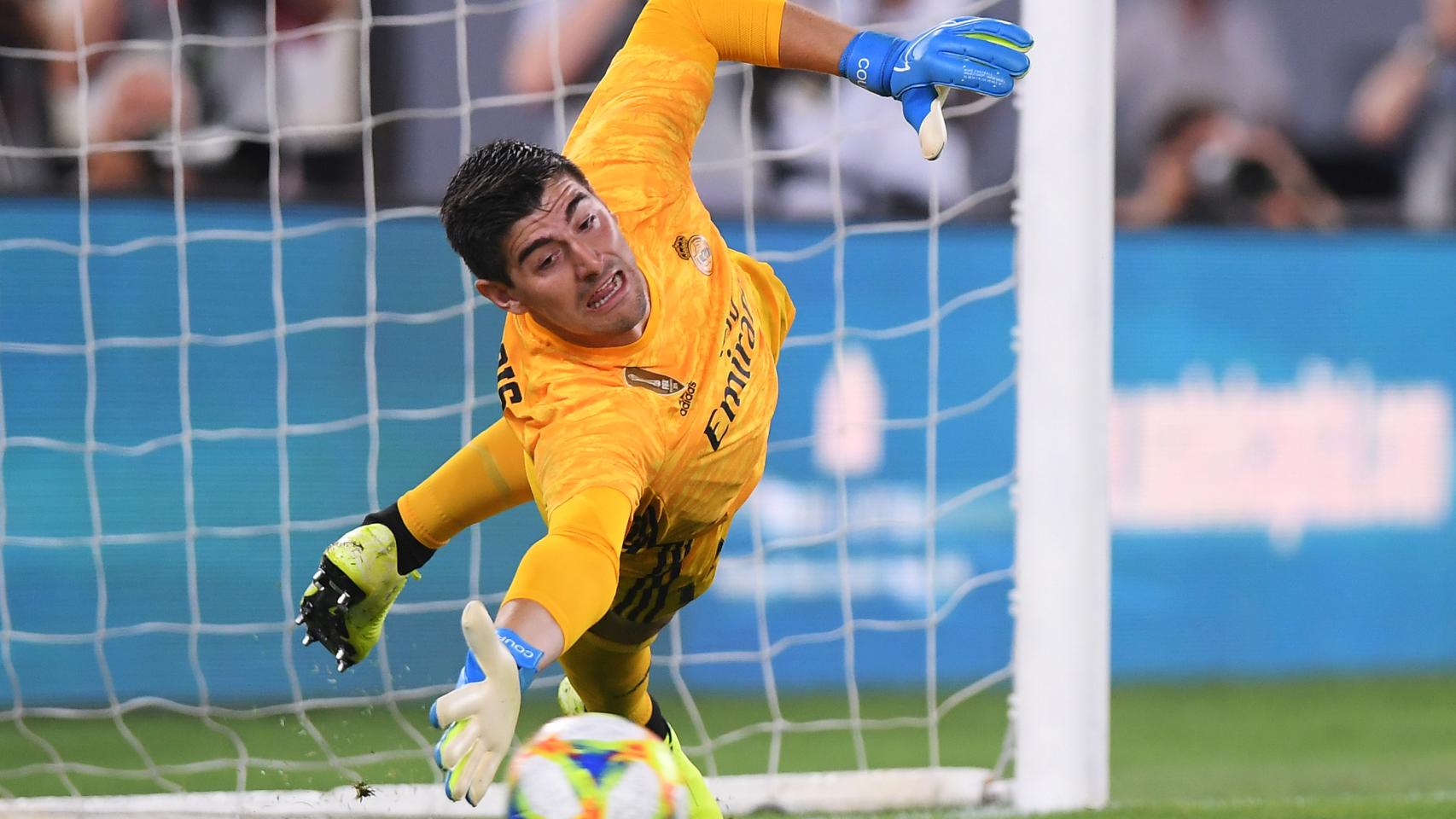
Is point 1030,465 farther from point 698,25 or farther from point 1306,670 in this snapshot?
point 1306,670

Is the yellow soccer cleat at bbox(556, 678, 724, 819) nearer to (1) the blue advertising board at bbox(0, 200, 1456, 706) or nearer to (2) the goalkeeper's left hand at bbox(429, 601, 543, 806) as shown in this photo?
(2) the goalkeeper's left hand at bbox(429, 601, 543, 806)

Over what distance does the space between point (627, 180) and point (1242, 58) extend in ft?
12.8

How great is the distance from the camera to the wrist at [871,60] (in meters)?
3.00

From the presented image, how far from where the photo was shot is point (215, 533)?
15.4ft

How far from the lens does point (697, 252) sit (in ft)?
10.0

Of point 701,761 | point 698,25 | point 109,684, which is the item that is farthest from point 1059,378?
point 109,684

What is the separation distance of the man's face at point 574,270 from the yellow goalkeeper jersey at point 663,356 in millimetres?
47

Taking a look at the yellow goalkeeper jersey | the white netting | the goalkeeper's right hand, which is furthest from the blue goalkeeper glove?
the white netting

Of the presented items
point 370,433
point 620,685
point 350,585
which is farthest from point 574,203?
point 370,433

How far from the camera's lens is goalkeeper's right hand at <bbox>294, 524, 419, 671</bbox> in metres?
3.41

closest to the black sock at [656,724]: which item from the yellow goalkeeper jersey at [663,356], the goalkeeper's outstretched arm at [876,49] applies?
the yellow goalkeeper jersey at [663,356]

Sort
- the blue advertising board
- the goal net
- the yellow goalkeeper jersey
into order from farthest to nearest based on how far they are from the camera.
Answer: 1. the blue advertising board
2. the goal net
3. the yellow goalkeeper jersey

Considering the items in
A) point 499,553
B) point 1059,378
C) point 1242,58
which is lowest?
point 499,553

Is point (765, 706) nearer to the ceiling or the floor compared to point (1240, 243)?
nearer to the floor
